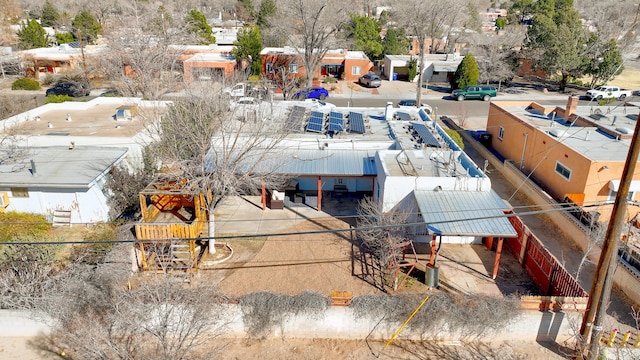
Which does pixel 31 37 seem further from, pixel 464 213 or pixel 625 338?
pixel 625 338

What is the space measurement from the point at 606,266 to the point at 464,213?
21.4ft

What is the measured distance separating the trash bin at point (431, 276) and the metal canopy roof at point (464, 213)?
1450 mm

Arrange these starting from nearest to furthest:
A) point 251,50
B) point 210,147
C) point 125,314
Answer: point 125,314, point 210,147, point 251,50

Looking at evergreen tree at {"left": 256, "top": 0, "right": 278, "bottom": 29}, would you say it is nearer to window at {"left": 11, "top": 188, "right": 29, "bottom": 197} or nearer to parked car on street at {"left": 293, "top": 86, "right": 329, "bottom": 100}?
parked car on street at {"left": 293, "top": 86, "right": 329, "bottom": 100}

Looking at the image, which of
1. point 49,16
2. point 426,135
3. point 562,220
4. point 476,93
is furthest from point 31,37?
point 562,220

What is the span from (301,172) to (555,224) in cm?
1233

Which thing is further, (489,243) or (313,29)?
(313,29)

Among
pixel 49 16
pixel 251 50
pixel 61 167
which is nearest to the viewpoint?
pixel 61 167

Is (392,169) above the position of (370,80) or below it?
below

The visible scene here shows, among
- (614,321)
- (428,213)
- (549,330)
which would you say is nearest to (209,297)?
(428,213)

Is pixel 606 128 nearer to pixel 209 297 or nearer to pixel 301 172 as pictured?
pixel 301 172

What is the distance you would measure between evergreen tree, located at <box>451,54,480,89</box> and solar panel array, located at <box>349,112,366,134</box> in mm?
23963

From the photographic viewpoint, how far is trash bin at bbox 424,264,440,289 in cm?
1620

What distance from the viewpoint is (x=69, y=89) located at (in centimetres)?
4494
